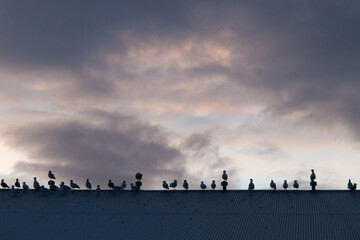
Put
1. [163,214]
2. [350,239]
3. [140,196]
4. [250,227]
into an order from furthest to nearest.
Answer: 1. [140,196]
2. [163,214]
3. [250,227]
4. [350,239]

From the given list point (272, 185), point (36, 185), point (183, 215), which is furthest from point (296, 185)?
point (36, 185)

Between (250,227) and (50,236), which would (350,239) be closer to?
(250,227)

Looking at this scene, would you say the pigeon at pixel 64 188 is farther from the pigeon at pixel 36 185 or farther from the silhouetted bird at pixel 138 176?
the silhouetted bird at pixel 138 176

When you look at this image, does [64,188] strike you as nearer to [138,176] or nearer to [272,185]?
[138,176]

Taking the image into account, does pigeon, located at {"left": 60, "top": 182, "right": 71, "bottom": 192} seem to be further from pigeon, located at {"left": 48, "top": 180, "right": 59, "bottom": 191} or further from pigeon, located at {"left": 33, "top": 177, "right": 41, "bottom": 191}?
pigeon, located at {"left": 33, "top": 177, "right": 41, "bottom": 191}

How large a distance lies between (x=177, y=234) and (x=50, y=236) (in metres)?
14.7

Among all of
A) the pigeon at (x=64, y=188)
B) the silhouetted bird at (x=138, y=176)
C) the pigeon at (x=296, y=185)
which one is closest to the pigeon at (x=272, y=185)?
the pigeon at (x=296, y=185)

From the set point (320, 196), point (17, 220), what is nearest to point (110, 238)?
point (17, 220)

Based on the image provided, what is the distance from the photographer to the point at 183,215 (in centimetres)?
7806

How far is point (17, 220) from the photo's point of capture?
80.3 meters

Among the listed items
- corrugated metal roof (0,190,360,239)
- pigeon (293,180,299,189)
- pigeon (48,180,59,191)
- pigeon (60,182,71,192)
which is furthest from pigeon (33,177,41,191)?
pigeon (293,180,299,189)

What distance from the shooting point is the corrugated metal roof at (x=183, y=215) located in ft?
239

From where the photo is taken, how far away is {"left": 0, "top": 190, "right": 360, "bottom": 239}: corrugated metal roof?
7281 cm

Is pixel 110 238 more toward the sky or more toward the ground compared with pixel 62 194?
more toward the ground
